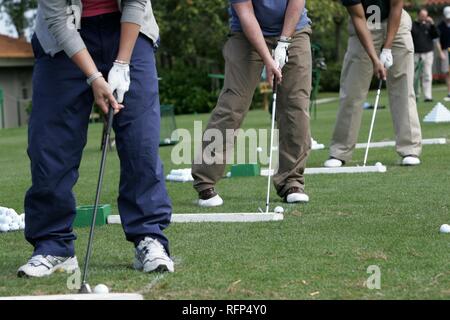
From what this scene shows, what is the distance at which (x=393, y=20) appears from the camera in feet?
32.2

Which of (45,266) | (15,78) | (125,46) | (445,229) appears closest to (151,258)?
(45,266)

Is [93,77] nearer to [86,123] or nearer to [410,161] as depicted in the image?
[86,123]

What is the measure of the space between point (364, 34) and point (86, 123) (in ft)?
15.5

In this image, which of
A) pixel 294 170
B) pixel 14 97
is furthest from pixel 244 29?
pixel 14 97

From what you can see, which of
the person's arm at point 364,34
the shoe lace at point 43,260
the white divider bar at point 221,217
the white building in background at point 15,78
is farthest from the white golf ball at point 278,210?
the white building in background at point 15,78

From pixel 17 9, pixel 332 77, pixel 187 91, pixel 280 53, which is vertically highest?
pixel 280 53

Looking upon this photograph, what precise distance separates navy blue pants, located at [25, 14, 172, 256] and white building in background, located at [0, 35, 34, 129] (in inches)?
1346

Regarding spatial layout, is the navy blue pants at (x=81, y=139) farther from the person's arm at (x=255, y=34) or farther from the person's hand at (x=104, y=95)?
the person's arm at (x=255, y=34)

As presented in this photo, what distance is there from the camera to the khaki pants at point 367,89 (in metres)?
10.1

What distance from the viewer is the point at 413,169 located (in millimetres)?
9664

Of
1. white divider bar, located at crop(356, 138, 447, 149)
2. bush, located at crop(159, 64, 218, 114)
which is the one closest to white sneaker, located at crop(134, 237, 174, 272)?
white divider bar, located at crop(356, 138, 447, 149)

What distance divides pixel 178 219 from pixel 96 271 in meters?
1.74

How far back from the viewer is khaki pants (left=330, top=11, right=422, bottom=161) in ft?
33.3

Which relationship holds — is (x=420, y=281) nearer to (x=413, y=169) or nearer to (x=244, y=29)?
(x=244, y=29)
